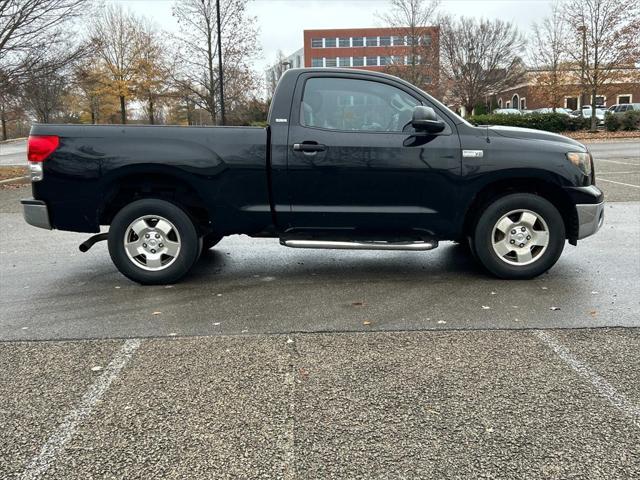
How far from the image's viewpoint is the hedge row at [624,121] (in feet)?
113

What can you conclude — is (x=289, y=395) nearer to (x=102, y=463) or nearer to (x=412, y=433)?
(x=412, y=433)

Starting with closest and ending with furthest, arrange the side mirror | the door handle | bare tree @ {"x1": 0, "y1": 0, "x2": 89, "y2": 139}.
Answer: the side mirror
the door handle
bare tree @ {"x1": 0, "y1": 0, "x2": 89, "y2": 139}

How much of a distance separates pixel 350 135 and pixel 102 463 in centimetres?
348

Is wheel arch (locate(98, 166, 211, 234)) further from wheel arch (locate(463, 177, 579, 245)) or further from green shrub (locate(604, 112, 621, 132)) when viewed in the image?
green shrub (locate(604, 112, 621, 132))

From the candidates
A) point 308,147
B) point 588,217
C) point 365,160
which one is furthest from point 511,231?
point 308,147

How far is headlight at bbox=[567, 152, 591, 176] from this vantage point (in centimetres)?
521

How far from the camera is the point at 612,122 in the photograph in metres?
34.9

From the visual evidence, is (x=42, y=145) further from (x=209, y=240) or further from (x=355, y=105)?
(x=355, y=105)

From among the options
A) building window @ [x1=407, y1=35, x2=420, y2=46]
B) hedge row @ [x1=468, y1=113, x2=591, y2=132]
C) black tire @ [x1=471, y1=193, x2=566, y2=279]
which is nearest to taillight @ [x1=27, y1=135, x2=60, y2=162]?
→ black tire @ [x1=471, y1=193, x2=566, y2=279]

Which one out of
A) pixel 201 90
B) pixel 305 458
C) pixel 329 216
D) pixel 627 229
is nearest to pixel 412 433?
pixel 305 458

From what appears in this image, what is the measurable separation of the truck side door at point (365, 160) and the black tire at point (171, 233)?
998 millimetres

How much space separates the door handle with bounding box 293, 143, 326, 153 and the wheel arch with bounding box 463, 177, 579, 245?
1486mm

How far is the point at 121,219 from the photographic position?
5262 millimetres

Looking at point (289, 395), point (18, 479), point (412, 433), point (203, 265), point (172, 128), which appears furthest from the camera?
point (203, 265)
